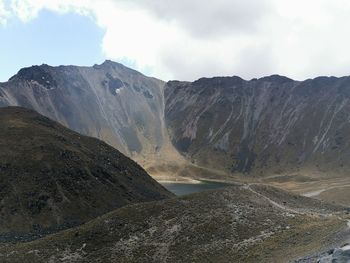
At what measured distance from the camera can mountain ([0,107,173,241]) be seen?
256 ft

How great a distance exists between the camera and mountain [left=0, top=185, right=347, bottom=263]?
42562 millimetres

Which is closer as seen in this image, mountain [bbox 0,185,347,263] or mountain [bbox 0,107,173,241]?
mountain [bbox 0,185,347,263]

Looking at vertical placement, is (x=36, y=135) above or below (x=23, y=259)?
above

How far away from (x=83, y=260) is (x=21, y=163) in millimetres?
50198

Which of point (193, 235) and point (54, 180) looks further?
point (54, 180)

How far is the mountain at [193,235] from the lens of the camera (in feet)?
140

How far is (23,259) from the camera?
4672 cm

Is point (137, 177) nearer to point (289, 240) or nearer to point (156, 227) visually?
point (156, 227)

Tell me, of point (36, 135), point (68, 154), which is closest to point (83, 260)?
point (68, 154)

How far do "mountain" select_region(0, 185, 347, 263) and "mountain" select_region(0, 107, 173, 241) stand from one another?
25.2m

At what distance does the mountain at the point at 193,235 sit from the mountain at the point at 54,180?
25.2 metres

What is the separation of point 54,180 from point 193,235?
153 feet

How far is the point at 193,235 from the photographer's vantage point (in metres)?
47.0

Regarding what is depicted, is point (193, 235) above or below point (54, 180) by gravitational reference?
below
